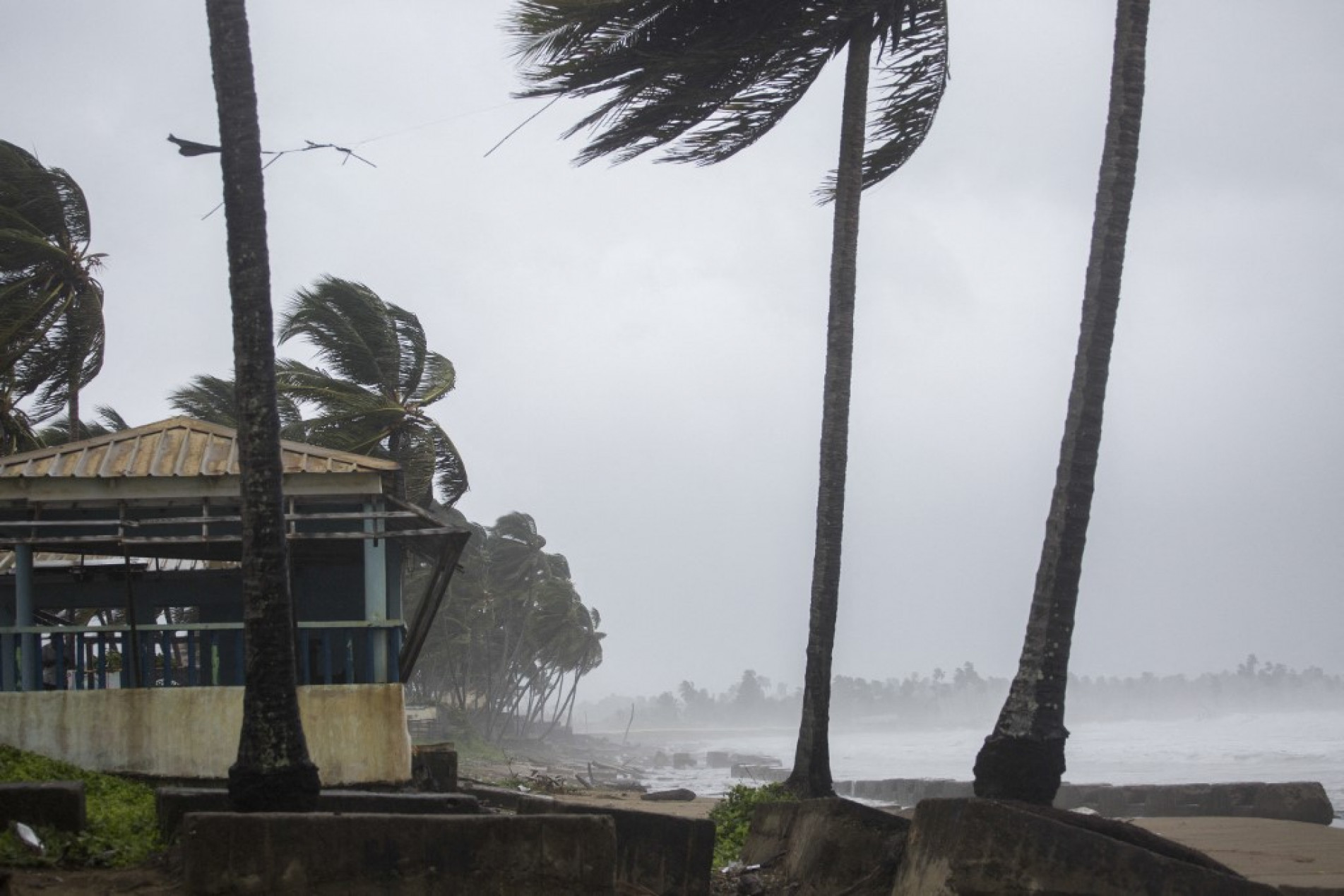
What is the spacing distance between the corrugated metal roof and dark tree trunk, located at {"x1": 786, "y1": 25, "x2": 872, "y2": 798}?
400 centimetres

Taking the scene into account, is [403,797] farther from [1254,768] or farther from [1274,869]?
[1254,768]

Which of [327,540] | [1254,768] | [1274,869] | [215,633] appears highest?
[327,540]

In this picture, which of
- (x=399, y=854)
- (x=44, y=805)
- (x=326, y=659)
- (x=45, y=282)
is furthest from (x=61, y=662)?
(x=45, y=282)

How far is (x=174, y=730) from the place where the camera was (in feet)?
35.5

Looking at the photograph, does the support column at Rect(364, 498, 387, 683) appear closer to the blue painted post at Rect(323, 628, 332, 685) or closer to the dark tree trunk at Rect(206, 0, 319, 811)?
the blue painted post at Rect(323, 628, 332, 685)

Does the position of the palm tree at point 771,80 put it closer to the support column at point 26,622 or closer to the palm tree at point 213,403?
the support column at point 26,622

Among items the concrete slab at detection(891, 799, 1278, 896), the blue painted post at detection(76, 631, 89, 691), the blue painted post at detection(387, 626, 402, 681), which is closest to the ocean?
the blue painted post at detection(387, 626, 402, 681)

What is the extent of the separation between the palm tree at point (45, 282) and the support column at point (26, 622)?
1100 cm

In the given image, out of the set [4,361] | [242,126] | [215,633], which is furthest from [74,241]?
[242,126]

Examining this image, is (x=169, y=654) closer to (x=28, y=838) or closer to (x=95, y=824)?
(x=95, y=824)

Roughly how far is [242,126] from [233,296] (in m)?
1.00

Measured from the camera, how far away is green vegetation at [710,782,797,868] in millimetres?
11938

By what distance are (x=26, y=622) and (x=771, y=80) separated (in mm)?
8405

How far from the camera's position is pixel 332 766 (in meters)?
10.7
